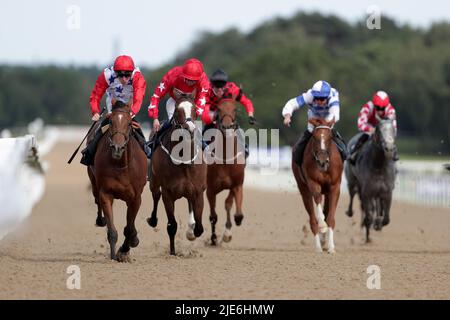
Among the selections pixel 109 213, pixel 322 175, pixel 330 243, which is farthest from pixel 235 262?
pixel 322 175

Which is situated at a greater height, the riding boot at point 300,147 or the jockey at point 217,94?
the jockey at point 217,94

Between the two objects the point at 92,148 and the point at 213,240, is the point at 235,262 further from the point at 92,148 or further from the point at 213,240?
the point at 213,240

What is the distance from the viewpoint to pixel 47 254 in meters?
11.7

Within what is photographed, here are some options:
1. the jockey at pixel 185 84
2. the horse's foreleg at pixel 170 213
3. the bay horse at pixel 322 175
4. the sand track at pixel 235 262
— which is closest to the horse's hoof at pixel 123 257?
the sand track at pixel 235 262

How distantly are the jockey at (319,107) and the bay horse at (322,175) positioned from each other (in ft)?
0.32

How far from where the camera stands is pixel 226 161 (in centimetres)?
1315

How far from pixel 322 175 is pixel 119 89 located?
2.68 metres

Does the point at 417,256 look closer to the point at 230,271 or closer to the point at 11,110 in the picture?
the point at 230,271

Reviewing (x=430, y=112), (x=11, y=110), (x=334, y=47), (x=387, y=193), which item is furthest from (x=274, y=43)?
(x=387, y=193)

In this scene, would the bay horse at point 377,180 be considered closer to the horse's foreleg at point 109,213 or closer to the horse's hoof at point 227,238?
the horse's hoof at point 227,238

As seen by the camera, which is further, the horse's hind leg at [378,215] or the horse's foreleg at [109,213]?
the horse's hind leg at [378,215]

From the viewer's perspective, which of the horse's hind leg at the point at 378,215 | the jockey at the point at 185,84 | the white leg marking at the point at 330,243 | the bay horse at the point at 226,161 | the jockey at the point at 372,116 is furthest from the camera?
the jockey at the point at 372,116

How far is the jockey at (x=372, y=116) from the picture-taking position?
14.4 meters

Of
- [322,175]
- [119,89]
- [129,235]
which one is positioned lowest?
[129,235]
